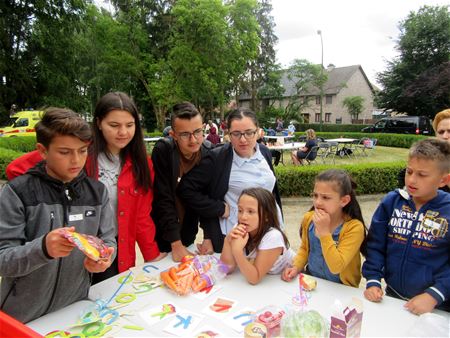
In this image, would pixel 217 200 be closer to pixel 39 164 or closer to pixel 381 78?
pixel 39 164

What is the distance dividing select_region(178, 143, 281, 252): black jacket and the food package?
1174mm

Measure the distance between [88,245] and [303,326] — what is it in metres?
0.99

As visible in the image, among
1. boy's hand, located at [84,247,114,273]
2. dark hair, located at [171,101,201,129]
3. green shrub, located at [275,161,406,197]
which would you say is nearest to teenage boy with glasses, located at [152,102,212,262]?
dark hair, located at [171,101,201,129]

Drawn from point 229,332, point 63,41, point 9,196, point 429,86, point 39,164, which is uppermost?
point 63,41

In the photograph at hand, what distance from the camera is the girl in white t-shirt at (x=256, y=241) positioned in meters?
1.91

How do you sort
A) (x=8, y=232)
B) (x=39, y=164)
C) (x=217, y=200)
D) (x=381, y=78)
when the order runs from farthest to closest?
(x=381, y=78) < (x=217, y=200) < (x=39, y=164) < (x=8, y=232)

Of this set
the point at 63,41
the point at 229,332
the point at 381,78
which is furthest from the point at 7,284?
the point at 381,78

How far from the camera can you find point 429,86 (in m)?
24.7

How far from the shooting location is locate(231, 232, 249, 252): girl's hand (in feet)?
6.29

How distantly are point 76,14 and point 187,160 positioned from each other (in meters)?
21.9

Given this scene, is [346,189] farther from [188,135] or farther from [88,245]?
[88,245]

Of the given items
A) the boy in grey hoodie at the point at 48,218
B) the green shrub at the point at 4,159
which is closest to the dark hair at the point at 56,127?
the boy in grey hoodie at the point at 48,218

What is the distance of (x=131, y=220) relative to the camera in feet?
6.93

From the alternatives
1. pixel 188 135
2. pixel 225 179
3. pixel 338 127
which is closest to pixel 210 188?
pixel 225 179
